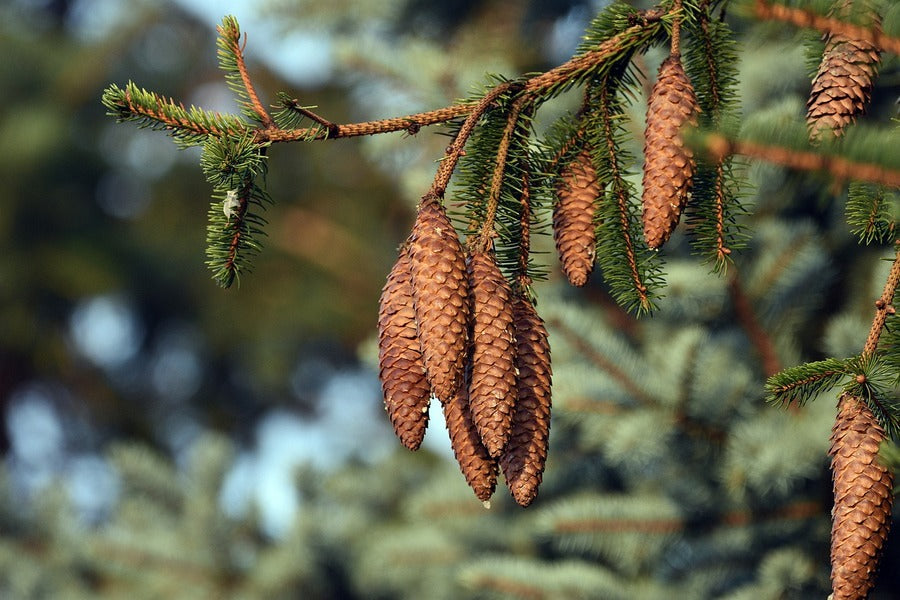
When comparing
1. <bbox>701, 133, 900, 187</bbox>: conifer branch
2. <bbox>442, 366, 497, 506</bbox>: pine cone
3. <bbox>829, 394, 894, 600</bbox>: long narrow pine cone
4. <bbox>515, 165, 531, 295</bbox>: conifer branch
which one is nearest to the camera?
<bbox>701, 133, 900, 187</bbox>: conifer branch

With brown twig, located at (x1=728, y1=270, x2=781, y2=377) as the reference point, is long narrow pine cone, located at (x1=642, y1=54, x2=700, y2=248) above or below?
below

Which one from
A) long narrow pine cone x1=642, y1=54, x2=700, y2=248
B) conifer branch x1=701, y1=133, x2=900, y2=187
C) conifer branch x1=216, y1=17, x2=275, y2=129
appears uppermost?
conifer branch x1=216, y1=17, x2=275, y2=129

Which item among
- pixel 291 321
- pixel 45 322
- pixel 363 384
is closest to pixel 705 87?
pixel 291 321

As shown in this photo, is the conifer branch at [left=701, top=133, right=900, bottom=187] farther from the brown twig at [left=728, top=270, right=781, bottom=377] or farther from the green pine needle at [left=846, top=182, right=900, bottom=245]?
the brown twig at [left=728, top=270, right=781, bottom=377]

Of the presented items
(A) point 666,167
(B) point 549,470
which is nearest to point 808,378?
(A) point 666,167

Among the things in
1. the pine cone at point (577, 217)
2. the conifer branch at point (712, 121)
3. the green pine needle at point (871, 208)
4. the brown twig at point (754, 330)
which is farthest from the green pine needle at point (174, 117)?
the brown twig at point (754, 330)

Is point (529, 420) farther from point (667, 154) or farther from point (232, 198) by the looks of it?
point (232, 198)

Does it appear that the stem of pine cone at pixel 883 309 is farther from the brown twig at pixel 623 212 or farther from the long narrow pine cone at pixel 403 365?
the long narrow pine cone at pixel 403 365

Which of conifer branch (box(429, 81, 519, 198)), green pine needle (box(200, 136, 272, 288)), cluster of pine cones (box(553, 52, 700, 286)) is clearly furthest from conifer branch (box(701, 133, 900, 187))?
green pine needle (box(200, 136, 272, 288))
